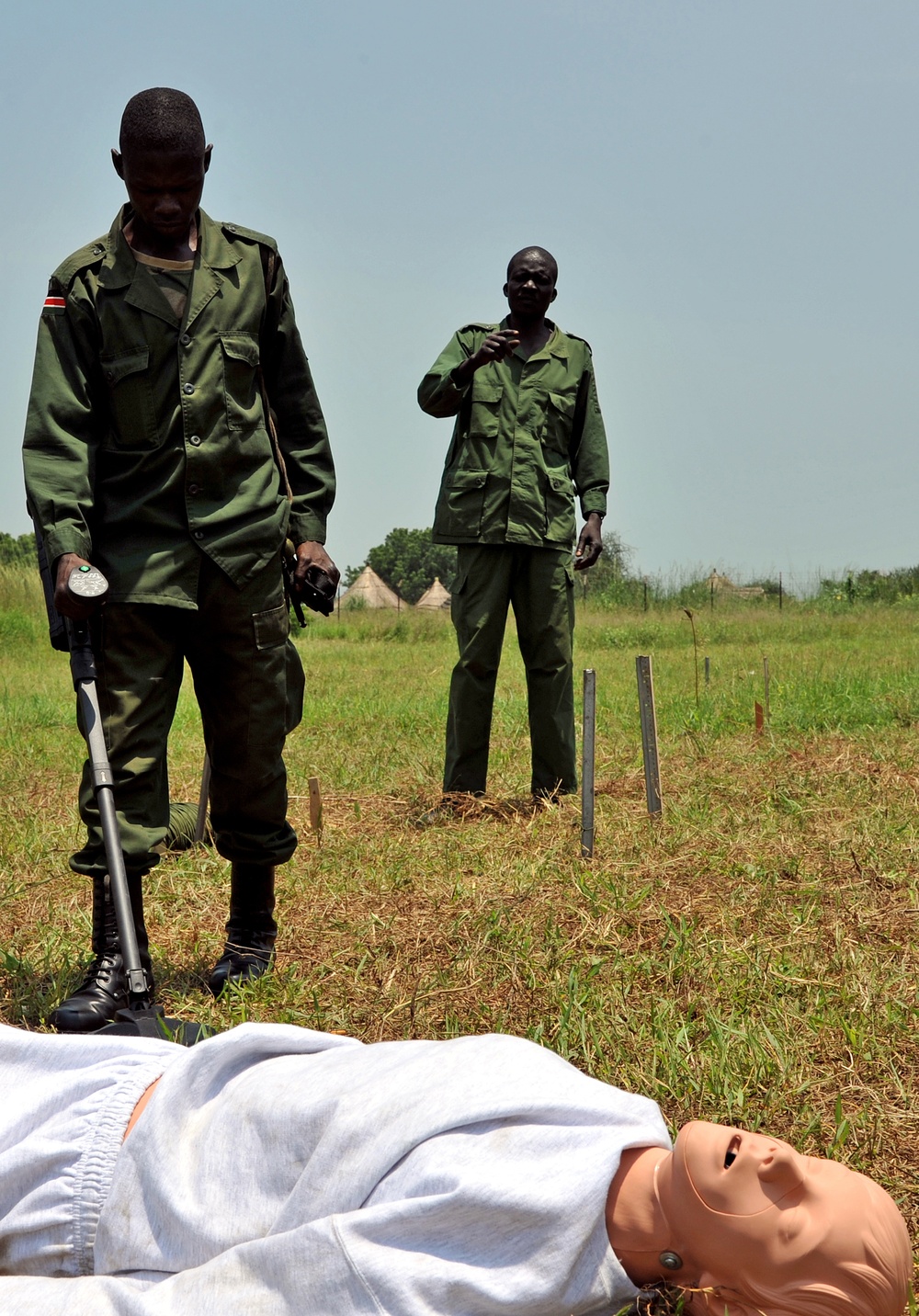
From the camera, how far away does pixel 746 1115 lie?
2.18 m

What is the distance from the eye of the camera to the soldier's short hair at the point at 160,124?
263 centimetres

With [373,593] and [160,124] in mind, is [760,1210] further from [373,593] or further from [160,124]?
[373,593]

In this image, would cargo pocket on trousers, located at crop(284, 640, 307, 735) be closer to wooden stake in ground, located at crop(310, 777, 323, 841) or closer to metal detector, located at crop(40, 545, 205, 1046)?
metal detector, located at crop(40, 545, 205, 1046)

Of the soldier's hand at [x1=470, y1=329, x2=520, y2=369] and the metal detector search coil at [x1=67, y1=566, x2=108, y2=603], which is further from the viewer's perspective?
the soldier's hand at [x1=470, y1=329, x2=520, y2=369]

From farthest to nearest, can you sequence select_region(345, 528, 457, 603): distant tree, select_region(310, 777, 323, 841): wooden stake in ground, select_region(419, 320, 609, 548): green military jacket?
select_region(345, 528, 457, 603): distant tree
select_region(419, 320, 609, 548): green military jacket
select_region(310, 777, 323, 841): wooden stake in ground

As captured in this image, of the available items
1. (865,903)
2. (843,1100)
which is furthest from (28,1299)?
(865,903)

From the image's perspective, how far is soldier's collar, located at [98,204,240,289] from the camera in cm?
274

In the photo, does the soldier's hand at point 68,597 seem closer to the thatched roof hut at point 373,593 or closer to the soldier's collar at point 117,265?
the soldier's collar at point 117,265

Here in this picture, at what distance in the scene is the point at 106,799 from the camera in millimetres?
2543

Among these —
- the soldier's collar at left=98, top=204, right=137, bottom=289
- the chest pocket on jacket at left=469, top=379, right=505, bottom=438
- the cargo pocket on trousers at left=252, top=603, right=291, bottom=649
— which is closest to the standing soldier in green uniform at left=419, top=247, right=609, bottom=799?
the chest pocket on jacket at left=469, top=379, right=505, bottom=438

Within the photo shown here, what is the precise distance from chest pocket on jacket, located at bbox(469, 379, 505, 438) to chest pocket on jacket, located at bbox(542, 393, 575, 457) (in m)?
0.20

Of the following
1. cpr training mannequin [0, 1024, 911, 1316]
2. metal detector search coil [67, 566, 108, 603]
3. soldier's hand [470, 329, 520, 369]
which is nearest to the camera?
cpr training mannequin [0, 1024, 911, 1316]

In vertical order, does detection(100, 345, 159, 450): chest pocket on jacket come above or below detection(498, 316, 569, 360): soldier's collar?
below

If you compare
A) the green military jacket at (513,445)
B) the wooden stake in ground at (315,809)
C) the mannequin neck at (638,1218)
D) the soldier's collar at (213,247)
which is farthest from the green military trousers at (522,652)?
the mannequin neck at (638,1218)
